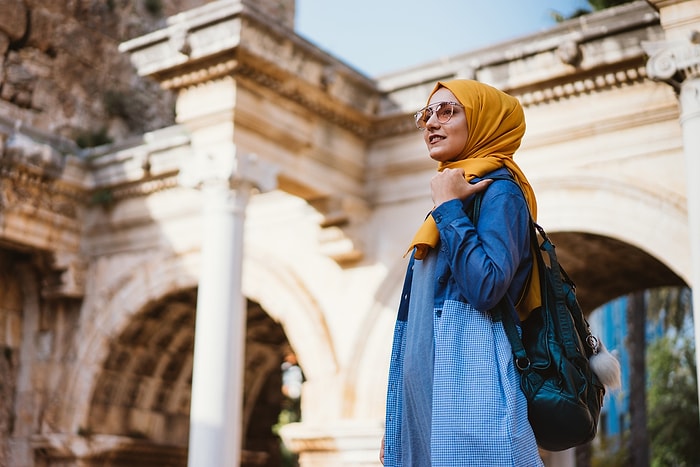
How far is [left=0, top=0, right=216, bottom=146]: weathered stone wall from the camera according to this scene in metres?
9.70

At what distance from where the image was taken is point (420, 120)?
8.30 feet

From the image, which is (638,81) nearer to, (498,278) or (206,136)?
(206,136)

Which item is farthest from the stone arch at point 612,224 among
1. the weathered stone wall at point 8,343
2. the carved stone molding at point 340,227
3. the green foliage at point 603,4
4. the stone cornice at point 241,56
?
the weathered stone wall at point 8,343

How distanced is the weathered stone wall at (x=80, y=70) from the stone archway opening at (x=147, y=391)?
2157mm

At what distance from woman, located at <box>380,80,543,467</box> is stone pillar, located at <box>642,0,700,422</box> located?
390 centimetres

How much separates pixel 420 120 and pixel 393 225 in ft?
19.3

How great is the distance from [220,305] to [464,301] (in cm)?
496

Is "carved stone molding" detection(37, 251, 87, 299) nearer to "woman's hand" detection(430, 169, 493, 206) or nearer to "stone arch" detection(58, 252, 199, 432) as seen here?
"stone arch" detection(58, 252, 199, 432)

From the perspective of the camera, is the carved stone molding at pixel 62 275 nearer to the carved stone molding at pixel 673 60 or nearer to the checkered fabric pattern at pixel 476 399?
the carved stone molding at pixel 673 60

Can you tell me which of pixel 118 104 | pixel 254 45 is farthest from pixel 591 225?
pixel 118 104

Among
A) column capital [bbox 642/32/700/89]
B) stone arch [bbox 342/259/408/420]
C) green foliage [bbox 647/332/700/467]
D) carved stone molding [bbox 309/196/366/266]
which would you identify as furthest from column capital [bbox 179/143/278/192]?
green foliage [bbox 647/332/700/467]

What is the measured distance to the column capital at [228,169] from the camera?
713 cm


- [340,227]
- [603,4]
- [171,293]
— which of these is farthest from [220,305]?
[603,4]

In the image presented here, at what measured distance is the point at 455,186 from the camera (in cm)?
229
